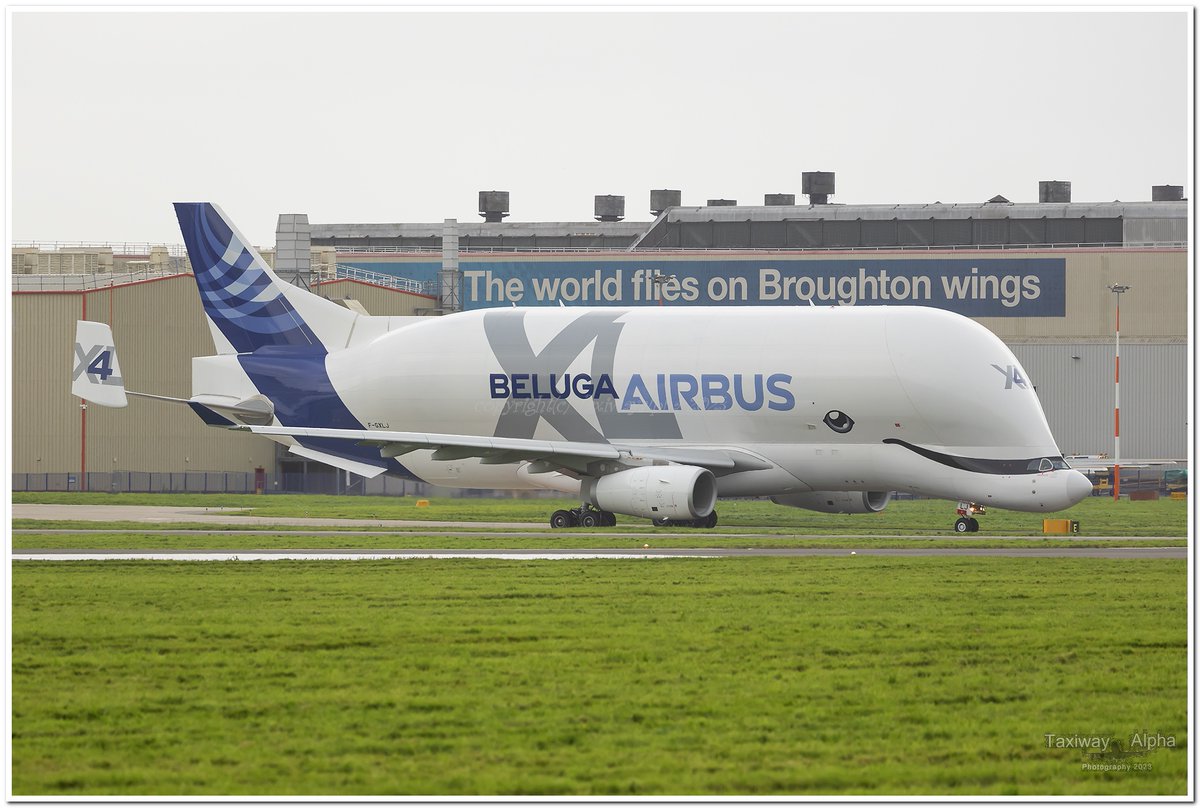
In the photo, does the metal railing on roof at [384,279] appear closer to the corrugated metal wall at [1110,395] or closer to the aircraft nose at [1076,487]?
the corrugated metal wall at [1110,395]

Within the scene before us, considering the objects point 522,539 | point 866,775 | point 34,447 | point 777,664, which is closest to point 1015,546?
point 522,539

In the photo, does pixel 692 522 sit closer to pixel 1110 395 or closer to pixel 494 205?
pixel 1110 395

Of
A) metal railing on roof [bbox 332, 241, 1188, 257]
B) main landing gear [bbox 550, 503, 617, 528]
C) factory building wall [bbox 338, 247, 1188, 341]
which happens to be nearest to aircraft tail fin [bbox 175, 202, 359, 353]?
main landing gear [bbox 550, 503, 617, 528]

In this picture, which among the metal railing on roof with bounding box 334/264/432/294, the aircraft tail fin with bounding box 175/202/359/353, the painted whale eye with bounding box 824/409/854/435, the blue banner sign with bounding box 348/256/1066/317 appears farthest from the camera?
the metal railing on roof with bounding box 334/264/432/294

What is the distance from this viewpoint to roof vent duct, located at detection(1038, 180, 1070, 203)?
112m

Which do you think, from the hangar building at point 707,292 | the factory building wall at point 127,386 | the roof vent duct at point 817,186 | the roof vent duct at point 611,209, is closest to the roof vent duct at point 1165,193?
the hangar building at point 707,292

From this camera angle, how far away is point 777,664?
19984mm

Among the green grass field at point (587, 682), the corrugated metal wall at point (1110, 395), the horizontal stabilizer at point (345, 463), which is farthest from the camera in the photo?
the corrugated metal wall at point (1110, 395)

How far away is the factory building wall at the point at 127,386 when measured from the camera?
244ft

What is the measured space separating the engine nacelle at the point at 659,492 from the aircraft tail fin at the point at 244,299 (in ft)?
36.6

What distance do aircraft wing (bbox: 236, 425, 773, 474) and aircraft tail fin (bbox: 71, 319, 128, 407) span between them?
22.1 ft

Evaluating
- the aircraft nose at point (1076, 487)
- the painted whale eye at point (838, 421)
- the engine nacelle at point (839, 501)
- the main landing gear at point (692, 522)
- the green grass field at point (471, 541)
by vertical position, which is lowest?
the green grass field at point (471, 541)

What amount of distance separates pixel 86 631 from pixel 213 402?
29.0 metres

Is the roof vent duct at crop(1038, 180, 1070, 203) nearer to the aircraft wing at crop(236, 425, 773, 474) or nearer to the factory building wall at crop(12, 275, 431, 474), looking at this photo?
the factory building wall at crop(12, 275, 431, 474)
